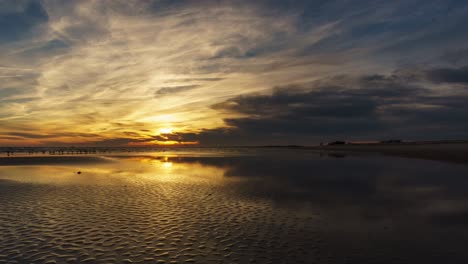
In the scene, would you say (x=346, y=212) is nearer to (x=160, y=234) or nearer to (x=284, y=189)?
(x=284, y=189)

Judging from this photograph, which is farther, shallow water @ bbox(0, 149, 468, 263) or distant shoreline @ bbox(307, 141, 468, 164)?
distant shoreline @ bbox(307, 141, 468, 164)

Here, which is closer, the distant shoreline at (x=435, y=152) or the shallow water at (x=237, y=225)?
the shallow water at (x=237, y=225)

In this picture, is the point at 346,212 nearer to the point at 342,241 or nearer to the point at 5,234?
the point at 342,241

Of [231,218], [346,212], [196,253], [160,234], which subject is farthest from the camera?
[346,212]

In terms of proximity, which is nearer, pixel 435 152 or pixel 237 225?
pixel 237 225

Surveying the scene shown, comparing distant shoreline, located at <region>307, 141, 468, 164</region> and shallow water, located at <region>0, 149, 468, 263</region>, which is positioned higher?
distant shoreline, located at <region>307, 141, 468, 164</region>

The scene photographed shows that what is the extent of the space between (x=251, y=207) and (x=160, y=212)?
5475 millimetres

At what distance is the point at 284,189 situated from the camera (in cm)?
2498

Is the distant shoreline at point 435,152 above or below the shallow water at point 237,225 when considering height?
above

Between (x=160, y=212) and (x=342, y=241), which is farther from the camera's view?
(x=160, y=212)

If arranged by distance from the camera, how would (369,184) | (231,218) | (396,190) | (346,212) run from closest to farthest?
(231,218), (346,212), (396,190), (369,184)

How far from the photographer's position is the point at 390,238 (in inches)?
489

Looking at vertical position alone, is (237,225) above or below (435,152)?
below

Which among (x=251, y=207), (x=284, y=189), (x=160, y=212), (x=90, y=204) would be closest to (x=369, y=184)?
(x=284, y=189)
